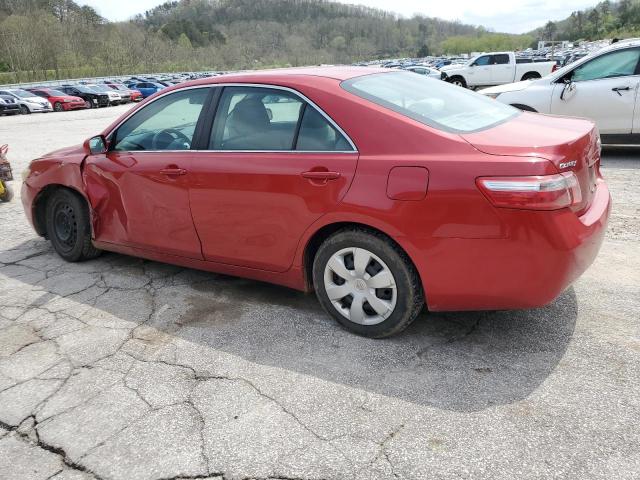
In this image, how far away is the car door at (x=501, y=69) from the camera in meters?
25.3

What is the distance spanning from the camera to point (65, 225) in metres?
4.96

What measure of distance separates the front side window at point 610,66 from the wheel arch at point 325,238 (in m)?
6.60

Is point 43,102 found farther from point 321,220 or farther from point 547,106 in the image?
point 321,220

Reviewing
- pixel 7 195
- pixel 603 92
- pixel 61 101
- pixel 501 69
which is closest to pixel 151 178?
pixel 7 195

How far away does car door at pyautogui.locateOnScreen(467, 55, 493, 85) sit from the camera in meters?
25.7

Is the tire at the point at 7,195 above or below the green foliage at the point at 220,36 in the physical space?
below

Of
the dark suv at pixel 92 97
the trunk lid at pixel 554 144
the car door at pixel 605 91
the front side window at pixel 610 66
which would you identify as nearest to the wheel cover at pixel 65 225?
Result: the trunk lid at pixel 554 144

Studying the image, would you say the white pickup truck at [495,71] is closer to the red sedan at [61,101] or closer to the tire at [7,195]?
the tire at [7,195]

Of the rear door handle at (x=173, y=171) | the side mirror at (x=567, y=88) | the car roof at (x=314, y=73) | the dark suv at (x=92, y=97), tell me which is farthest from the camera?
the dark suv at (x=92, y=97)

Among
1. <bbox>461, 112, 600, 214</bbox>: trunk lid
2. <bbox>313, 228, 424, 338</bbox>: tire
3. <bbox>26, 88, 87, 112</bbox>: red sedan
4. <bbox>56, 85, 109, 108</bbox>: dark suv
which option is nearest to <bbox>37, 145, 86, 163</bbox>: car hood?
<bbox>313, 228, 424, 338</bbox>: tire

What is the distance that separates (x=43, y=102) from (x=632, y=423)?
A: 3477cm

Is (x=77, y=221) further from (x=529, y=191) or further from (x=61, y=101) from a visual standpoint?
(x=61, y=101)

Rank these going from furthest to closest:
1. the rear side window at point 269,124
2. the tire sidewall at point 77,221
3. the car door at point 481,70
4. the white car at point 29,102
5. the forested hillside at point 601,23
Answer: the forested hillside at point 601,23 < the white car at point 29,102 < the car door at point 481,70 < the tire sidewall at point 77,221 < the rear side window at point 269,124

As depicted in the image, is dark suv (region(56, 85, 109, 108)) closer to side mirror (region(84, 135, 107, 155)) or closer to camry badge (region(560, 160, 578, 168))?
side mirror (region(84, 135, 107, 155))
